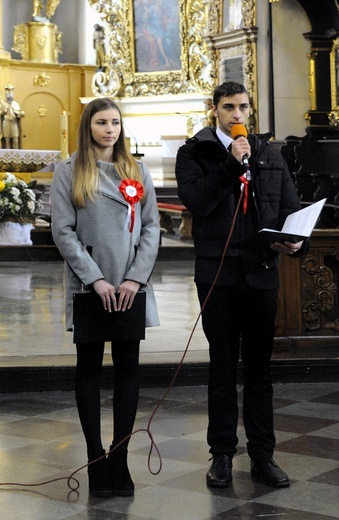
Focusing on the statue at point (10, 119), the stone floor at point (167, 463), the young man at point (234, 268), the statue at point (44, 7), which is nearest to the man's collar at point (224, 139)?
the young man at point (234, 268)

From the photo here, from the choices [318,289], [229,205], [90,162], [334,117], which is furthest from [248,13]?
[90,162]

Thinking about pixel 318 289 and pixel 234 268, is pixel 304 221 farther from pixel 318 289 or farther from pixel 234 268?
pixel 318 289

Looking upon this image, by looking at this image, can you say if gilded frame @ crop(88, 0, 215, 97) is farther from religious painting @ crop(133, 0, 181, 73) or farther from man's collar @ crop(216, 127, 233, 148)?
man's collar @ crop(216, 127, 233, 148)

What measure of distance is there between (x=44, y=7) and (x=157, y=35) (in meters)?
4.56

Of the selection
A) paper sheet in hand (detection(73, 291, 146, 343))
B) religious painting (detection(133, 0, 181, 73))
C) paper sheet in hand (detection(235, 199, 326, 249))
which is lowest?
paper sheet in hand (detection(73, 291, 146, 343))

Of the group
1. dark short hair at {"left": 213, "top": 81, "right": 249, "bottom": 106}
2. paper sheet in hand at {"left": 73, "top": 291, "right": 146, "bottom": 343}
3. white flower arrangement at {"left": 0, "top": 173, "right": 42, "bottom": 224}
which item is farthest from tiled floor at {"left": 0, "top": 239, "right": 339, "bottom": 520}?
white flower arrangement at {"left": 0, "top": 173, "right": 42, "bottom": 224}

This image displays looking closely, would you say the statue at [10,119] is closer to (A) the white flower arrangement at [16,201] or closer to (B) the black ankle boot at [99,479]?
(A) the white flower arrangement at [16,201]

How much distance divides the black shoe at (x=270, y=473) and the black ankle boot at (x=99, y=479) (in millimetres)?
650

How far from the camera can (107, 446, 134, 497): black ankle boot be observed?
4.39 metres

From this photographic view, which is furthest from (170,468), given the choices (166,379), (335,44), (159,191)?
(159,191)

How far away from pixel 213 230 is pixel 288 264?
2586 mm

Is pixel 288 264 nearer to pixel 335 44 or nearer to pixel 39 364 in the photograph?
pixel 39 364

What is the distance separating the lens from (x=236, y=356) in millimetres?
4660

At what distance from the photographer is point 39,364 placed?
6633 millimetres
